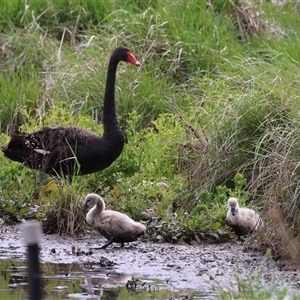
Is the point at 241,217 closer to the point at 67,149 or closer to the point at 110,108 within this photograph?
the point at 67,149

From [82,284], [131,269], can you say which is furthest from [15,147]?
[82,284]

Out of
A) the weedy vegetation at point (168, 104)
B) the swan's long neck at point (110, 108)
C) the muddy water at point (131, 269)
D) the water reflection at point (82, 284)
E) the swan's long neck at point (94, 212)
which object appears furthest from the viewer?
the swan's long neck at point (110, 108)

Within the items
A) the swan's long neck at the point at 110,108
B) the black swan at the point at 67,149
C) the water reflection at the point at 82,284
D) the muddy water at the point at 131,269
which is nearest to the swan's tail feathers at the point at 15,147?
the black swan at the point at 67,149

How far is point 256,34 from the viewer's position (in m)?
12.4

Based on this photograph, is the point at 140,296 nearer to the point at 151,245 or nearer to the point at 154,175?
the point at 151,245

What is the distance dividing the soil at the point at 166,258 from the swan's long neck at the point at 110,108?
121 cm

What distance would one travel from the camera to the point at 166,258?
23.1 ft

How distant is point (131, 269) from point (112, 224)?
0.73 metres

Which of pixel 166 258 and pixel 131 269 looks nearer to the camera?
pixel 131 269

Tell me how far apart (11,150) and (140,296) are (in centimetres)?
336

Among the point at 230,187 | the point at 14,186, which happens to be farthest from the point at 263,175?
the point at 14,186

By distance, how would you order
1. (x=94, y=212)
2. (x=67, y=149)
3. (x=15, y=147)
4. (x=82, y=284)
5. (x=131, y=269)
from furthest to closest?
1. (x=15, y=147)
2. (x=67, y=149)
3. (x=94, y=212)
4. (x=131, y=269)
5. (x=82, y=284)

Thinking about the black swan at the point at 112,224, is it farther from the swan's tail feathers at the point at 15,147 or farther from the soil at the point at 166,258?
the swan's tail feathers at the point at 15,147

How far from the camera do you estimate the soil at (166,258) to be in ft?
20.8
